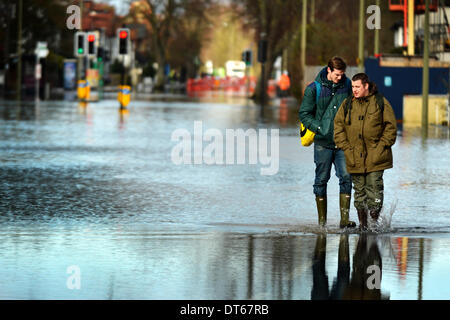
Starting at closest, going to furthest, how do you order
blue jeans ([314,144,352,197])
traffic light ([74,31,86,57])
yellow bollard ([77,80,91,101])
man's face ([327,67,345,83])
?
1. man's face ([327,67,345,83])
2. blue jeans ([314,144,352,197])
3. yellow bollard ([77,80,91,101])
4. traffic light ([74,31,86,57])

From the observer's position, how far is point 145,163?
65.4 ft

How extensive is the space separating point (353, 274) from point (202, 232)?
2712 millimetres

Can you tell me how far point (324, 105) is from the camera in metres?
11.5

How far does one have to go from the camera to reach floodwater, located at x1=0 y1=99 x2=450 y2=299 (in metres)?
8.38

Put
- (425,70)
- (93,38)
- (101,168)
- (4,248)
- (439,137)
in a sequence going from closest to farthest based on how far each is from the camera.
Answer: (4,248), (101,168), (439,137), (425,70), (93,38)

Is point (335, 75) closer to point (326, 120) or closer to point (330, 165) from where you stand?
point (326, 120)

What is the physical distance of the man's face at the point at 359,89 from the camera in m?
11.0

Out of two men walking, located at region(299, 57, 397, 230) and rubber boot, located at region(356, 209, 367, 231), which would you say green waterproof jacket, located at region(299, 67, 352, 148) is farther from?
rubber boot, located at region(356, 209, 367, 231)

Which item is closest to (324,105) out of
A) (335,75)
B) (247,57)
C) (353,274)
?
(335,75)

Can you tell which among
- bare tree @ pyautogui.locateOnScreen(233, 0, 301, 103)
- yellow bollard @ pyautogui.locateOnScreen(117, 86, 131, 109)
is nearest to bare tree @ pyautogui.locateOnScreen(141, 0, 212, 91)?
bare tree @ pyautogui.locateOnScreen(233, 0, 301, 103)

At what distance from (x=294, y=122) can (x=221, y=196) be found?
21.4 meters
